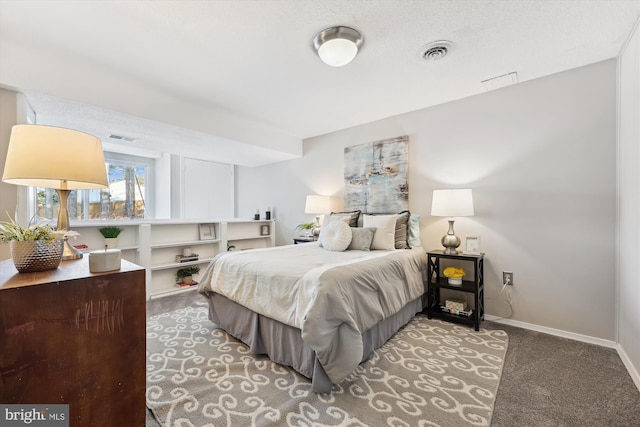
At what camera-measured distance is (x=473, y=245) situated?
280 cm

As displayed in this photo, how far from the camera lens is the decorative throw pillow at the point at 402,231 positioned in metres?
2.95

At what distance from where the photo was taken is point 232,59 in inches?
87.5

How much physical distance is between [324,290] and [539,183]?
2.33 m

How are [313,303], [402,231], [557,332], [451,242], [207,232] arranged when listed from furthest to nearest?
[207,232]
[402,231]
[451,242]
[557,332]
[313,303]

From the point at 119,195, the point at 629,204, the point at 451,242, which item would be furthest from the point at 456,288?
the point at 119,195

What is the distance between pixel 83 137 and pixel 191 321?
79.1 inches

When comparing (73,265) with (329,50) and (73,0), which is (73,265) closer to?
(73,0)

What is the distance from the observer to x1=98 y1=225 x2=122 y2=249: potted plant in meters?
3.08

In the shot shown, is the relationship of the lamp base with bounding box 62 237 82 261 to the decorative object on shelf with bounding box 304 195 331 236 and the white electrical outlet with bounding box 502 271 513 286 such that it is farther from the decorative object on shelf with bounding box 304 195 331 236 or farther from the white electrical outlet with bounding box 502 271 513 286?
the white electrical outlet with bounding box 502 271 513 286

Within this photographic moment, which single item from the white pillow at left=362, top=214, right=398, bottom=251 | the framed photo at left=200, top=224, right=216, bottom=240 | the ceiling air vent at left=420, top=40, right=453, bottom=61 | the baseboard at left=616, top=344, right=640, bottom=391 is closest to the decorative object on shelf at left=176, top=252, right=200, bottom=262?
the framed photo at left=200, top=224, right=216, bottom=240

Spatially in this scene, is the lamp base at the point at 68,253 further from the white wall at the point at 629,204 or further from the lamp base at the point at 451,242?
the white wall at the point at 629,204

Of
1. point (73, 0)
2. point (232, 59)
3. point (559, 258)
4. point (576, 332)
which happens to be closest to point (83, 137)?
point (73, 0)

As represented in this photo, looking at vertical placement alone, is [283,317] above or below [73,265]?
below

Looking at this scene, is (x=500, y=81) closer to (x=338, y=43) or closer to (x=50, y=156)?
(x=338, y=43)
